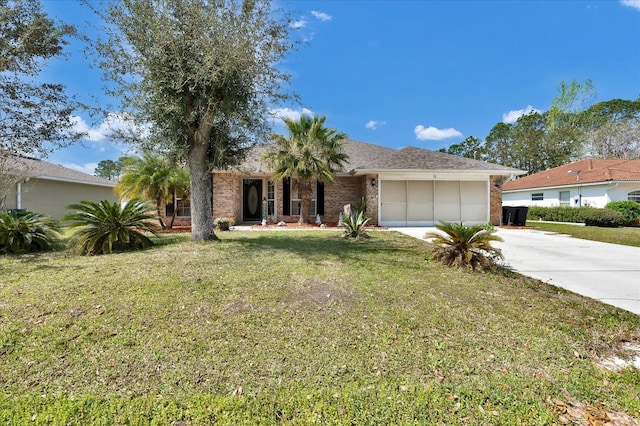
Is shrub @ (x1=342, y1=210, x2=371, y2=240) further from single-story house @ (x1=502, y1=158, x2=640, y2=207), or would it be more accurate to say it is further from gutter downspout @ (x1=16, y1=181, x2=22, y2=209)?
single-story house @ (x1=502, y1=158, x2=640, y2=207)

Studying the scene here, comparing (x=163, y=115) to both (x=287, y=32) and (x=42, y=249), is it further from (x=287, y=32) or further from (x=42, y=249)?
(x=42, y=249)

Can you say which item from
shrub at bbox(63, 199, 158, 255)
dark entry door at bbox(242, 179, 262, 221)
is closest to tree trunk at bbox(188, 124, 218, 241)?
shrub at bbox(63, 199, 158, 255)

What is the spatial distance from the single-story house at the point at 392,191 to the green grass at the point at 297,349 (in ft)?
33.7

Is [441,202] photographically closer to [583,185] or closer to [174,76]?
[583,185]

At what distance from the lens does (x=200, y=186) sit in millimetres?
7914

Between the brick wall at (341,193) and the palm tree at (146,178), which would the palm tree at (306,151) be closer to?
the brick wall at (341,193)

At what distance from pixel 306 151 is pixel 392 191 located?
5.39m

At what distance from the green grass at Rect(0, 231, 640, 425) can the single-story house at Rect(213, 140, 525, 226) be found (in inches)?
405

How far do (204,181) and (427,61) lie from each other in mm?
14536

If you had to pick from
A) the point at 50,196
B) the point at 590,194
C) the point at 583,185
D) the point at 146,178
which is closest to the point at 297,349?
the point at 146,178

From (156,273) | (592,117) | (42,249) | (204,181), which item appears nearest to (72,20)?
(204,181)

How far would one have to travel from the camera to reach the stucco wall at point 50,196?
50.4ft

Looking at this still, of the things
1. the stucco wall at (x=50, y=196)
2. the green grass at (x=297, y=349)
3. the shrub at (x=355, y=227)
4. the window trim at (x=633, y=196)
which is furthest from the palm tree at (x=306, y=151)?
the window trim at (x=633, y=196)

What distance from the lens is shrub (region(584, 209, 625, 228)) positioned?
15.9 meters
